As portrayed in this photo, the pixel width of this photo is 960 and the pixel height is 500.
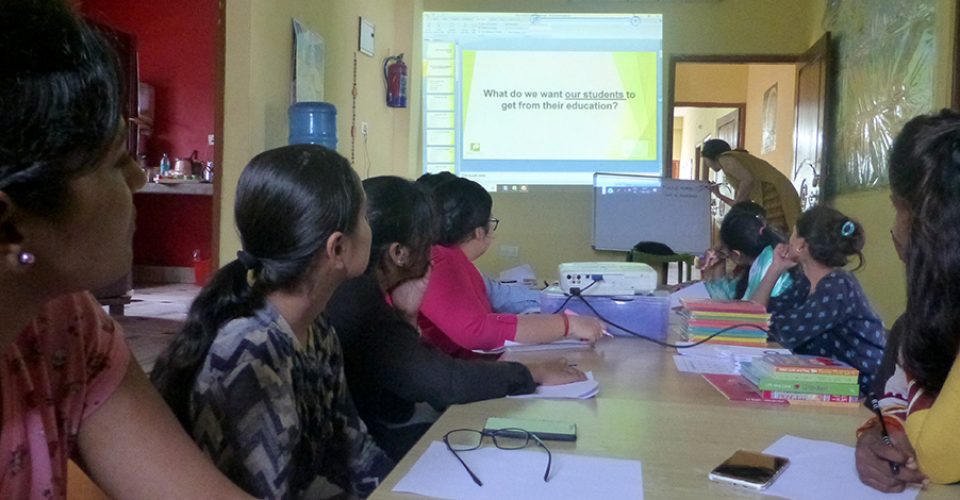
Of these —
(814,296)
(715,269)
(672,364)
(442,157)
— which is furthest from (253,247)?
(442,157)

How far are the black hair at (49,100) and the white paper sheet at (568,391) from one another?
2.85 ft

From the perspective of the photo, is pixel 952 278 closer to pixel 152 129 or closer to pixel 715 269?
pixel 715 269

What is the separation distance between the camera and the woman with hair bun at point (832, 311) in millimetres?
1964

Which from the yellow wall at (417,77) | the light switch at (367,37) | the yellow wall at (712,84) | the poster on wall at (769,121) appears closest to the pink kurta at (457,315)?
the yellow wall at (417,77)

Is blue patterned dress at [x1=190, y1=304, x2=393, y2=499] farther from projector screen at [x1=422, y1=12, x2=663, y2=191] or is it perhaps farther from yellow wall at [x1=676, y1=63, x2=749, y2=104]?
yellow wall at [x1=676, y1=63, x2=749, y2=104]

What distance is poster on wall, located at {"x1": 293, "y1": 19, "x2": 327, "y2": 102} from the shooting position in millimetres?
3322

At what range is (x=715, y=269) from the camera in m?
3.23

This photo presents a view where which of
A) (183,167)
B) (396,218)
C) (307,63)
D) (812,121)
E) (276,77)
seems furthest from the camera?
(183,167)

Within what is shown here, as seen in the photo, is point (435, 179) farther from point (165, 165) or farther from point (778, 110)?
point (778, 110)

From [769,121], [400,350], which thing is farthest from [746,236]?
[769,121]

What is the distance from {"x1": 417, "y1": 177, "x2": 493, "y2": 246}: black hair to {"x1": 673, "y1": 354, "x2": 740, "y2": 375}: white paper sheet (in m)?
0.75

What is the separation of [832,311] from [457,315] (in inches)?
39.0

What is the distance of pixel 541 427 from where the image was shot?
3.43 feet

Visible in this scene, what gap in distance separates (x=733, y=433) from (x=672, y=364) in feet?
1.59
